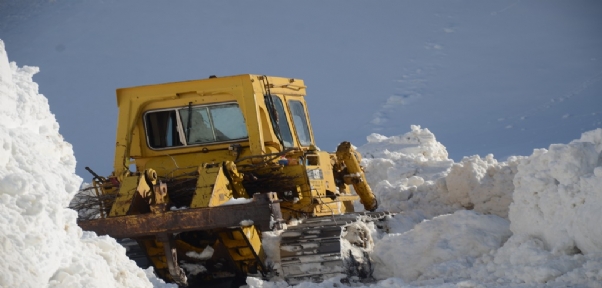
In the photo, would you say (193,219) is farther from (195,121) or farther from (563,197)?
(563,197)

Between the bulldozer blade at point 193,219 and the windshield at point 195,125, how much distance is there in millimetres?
2206

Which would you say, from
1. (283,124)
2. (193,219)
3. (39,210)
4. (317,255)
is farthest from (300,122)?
(39,210)

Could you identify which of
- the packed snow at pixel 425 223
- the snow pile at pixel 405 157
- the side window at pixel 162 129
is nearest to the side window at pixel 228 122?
the side window at pixel 162 129

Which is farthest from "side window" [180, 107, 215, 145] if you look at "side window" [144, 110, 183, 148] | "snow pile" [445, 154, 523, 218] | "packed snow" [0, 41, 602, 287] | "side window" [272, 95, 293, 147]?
"snow pile" [445, 154, 523, 218]

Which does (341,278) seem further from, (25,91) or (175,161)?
(25,91)

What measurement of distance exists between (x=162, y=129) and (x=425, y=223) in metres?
3.23

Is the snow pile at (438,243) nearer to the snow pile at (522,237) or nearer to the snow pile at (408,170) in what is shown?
the snow pile at (522,237)

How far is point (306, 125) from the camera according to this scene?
1227cm

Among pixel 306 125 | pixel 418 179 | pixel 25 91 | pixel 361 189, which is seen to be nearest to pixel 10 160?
pixel 25 91

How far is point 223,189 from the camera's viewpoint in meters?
9.45

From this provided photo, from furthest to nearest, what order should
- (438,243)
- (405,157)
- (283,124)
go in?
(405,157), (283,124), (438,243)

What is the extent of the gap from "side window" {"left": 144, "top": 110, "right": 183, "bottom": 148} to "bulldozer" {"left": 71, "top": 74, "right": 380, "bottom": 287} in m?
0.01

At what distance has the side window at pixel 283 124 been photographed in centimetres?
1128

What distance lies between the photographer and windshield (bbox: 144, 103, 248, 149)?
1098cm
